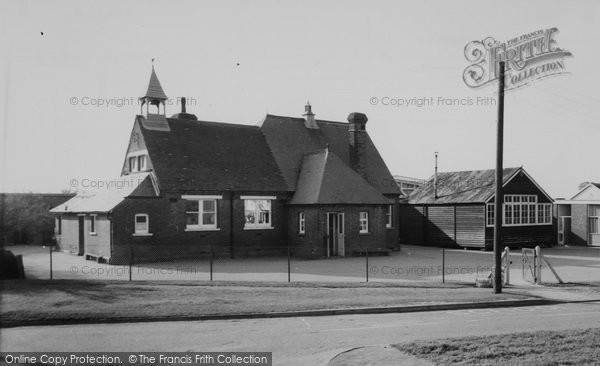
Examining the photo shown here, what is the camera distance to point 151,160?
96.8ft

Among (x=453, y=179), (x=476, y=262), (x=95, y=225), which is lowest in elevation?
(x=476, y=262)

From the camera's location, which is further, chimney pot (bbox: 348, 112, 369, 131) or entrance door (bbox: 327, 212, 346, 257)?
chimney pot (bbox: 348, 112, 369, 131)

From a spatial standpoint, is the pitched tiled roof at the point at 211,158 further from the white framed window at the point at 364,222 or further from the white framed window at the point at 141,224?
the white framed window at the point at 364,222

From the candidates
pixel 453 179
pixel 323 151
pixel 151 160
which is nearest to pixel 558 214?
pixel 453 179

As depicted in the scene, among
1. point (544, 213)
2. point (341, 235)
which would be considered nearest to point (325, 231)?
point (341, 235)

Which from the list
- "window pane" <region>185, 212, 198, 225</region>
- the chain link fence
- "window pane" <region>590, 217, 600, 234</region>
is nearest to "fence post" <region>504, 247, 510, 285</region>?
the chain link fence

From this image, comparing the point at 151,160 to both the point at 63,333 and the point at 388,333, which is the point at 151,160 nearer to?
the point at 63,333

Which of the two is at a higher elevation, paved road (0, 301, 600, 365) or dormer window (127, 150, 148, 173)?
dormer window (127, 150, 148, 173)

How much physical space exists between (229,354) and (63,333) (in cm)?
429

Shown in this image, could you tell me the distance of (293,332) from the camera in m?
12.4

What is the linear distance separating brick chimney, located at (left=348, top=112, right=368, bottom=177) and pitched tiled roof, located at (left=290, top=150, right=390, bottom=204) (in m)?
4.43

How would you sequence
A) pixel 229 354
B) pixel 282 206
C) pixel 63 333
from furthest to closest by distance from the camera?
pixel 282 206 → pixel 63 333 → pixel 229 354

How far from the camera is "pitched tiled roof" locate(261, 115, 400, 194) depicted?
3459 cm

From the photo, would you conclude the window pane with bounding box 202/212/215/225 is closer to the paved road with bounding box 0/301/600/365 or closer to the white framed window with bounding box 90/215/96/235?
the white framed window with bounding box 90/215/96/235
